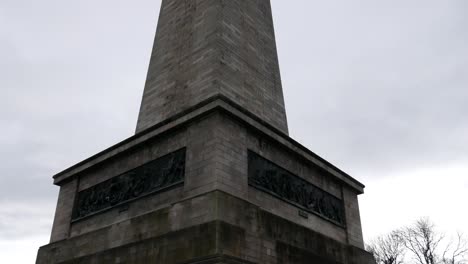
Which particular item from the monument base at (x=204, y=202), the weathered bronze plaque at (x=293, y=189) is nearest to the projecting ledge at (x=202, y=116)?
the monument base at (x=204, y=202)

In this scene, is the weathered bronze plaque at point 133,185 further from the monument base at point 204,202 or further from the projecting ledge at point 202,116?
the projecting ledge at point 202,116

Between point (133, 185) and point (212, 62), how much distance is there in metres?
4.41

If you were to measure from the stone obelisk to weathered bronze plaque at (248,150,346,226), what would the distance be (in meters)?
0.04

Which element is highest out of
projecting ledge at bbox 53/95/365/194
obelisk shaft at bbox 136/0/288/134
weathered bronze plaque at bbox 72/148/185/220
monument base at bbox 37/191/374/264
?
obelisk shaft at bbox 136/0/288/134

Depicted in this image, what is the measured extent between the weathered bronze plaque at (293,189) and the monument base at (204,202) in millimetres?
37

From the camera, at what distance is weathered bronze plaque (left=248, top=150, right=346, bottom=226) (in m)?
11.7

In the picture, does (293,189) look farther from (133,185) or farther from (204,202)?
(133,185)

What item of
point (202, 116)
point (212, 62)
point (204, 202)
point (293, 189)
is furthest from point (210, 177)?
point (212, 62)

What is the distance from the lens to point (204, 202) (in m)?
9.97

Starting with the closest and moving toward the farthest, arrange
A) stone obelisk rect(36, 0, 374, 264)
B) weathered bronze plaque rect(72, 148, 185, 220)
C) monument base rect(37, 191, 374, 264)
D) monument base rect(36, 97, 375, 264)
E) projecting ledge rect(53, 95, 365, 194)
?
monument base rect(37, 191, 374, 264)
monument base rect(36, 97, 375, 264)
stone obelisk rect(36, 0, 374, 264)
projecting ledge rect(53, 95, 365, 194)
weathered bronze plaque rect(72, 148, 185, 220)

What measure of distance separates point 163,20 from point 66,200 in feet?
25.3

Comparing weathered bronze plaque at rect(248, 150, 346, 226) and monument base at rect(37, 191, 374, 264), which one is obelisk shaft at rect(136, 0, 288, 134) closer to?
weathered bronze plaque at rect(248, 150, 346, 226)

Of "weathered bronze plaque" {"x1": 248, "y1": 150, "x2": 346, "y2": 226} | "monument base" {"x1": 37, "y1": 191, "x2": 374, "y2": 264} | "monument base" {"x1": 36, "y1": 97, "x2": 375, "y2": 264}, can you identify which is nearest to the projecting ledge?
"monument base" {"x1": 36, "y1": 97, "x2": 375, "y2": 264}

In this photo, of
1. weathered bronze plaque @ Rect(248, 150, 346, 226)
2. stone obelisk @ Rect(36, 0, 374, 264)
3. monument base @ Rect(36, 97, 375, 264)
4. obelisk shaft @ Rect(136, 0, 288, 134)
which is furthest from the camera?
obelisk shaft @ Rect(136, 0, 288, 134)
